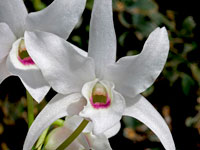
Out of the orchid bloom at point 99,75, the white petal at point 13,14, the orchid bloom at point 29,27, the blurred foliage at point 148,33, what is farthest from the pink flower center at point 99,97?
the blurred foliage at point 148,33

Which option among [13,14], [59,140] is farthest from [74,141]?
[13,14]

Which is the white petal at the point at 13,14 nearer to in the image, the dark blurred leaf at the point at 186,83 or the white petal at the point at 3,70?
the white petal at the point at 3,70

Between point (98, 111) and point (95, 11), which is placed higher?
point (95, 11)

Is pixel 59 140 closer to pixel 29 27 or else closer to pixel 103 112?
pixel 103 112

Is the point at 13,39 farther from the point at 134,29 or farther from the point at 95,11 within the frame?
the point at 134,29

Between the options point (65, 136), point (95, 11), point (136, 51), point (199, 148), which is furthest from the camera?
point (199, 148)

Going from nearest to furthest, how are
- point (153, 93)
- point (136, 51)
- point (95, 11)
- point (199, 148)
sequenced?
point (95, 11), point (136, 51), point (153, 93), point (199, 148)

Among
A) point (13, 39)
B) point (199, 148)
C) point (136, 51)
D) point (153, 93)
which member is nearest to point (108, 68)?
point (13, 39)
